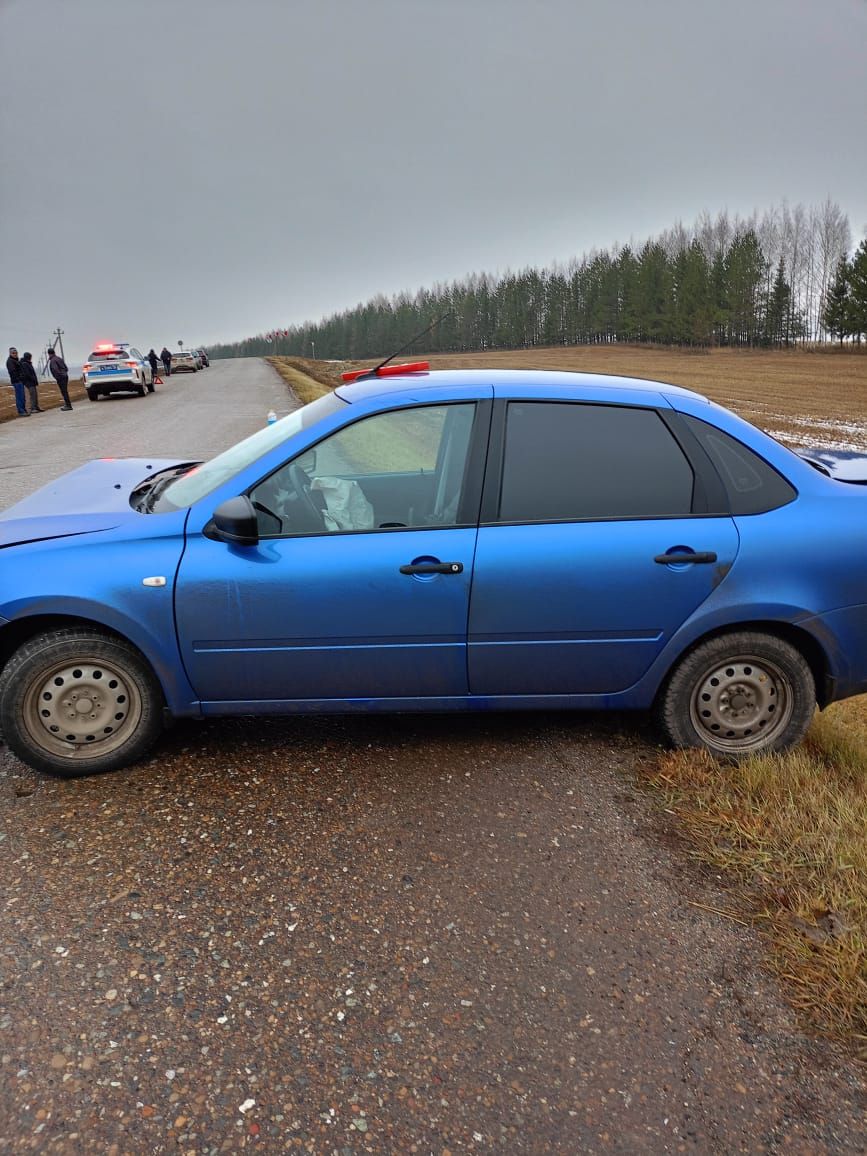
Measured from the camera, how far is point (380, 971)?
8.27 ft

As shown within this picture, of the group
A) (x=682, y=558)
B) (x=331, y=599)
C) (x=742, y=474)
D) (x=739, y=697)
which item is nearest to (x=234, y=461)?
(x=331, y=599)

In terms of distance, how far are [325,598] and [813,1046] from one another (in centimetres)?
228

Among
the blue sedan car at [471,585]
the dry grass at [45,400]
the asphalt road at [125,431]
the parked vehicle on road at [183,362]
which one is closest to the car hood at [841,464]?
the blue sedan car at [471,585]

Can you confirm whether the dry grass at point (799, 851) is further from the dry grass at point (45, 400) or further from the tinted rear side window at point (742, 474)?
the dry grass at point (45, 400)

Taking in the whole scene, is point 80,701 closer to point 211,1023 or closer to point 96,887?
point 96,887

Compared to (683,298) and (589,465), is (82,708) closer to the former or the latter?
(589,465)

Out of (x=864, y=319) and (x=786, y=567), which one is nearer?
(x=786, y=567)

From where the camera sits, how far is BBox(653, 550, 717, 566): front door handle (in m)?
3.49

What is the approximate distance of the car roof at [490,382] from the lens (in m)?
3.81

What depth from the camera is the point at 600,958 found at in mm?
2602

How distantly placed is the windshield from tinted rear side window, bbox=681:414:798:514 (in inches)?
66.2

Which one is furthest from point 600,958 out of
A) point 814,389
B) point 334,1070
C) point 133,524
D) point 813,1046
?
point 814,389

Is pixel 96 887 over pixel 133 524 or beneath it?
beneath

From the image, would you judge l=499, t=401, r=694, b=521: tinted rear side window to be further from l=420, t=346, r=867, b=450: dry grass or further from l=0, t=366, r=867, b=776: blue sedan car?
l=420, t=346, r=867, b=450: dry grass
